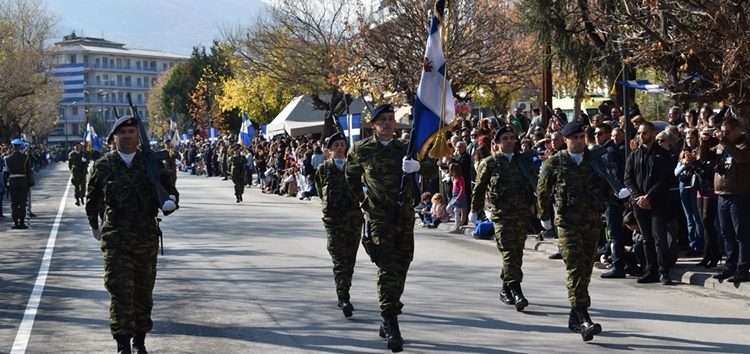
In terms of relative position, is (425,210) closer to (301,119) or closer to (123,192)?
(123,192)

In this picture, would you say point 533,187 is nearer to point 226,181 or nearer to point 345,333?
point 345,333

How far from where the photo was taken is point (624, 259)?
13461mm

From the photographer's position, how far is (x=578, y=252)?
31.4ft

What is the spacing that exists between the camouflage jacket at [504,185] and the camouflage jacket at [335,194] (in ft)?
4.02

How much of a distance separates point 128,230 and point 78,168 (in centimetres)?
2425

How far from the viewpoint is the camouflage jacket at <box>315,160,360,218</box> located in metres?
11.2

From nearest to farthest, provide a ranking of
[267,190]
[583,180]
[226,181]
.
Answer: [583,180] < [267,190] < [226,181]

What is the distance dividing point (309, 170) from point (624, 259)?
63.7ft

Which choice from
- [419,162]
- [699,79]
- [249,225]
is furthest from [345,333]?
[249,225]

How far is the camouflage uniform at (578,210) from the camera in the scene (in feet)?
31.3

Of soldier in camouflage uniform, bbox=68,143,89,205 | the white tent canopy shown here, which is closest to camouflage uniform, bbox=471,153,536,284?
soldier in camouflage uniform, bbox=68,143,89,205

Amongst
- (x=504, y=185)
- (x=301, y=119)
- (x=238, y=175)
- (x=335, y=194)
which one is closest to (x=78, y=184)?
(x=238, y=175)

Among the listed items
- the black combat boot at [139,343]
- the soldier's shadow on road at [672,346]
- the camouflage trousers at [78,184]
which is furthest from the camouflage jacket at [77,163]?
the soldier's shadow on road at [672,346]

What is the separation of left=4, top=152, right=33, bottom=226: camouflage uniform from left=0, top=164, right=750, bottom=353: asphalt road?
19.7ft
